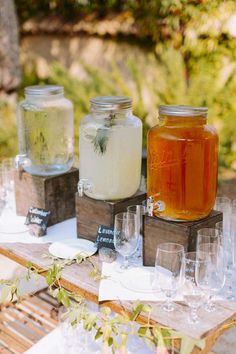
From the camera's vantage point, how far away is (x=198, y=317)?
1.34m

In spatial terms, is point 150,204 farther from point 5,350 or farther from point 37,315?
point 37,315

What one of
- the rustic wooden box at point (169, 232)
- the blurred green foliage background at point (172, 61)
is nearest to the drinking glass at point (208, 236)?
the rustic wooden box at point (169, 232)

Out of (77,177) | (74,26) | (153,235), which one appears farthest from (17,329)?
(74,26)

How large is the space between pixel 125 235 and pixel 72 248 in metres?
0.25

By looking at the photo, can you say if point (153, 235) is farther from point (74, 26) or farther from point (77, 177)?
point (74, 26)

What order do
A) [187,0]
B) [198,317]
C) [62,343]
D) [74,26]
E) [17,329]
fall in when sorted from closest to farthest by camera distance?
[198,317] < [62,343] < [17,329] < [187,0] < [74,26]

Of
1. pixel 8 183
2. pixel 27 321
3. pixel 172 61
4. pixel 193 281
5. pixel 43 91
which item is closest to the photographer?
pixel 193 281

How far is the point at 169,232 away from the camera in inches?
60.6

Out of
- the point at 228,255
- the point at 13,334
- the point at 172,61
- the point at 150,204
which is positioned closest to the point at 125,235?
the point at 150,204

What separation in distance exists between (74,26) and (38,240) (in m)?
4.33

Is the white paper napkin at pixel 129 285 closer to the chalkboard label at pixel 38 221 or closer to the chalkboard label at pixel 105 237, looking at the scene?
the chalkboard label at pixel 105 237

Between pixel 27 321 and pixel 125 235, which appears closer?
pixel 125 235

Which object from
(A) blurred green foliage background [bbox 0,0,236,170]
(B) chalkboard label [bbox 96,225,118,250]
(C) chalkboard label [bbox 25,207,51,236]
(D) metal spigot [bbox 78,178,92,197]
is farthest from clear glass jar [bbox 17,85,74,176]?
(A) blurred green foliage background [bbox 0,0,236,170]

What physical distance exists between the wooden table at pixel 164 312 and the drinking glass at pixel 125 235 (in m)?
0.11
